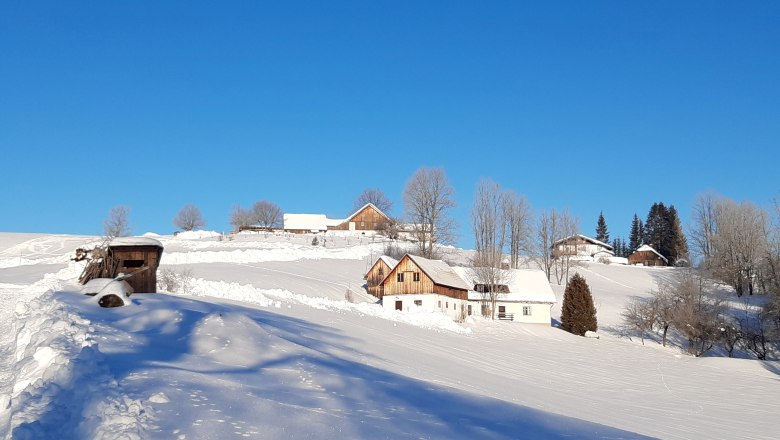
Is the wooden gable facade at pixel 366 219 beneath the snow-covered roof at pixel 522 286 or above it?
above

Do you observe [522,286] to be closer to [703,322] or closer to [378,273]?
[378,273]

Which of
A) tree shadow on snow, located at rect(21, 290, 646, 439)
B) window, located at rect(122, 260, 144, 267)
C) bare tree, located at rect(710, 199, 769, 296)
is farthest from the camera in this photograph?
bare tree, located at rect(710, 199, 769, 296)

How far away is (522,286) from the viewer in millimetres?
60250

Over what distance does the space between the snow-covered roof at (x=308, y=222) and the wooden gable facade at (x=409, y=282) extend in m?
70.4

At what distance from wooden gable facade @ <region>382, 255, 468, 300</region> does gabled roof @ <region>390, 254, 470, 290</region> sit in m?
0.20

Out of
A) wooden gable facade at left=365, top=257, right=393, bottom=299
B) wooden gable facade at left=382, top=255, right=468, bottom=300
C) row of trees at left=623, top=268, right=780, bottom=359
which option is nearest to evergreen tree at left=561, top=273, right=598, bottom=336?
row of trees at left=623, top=268, right=780, bottom=359

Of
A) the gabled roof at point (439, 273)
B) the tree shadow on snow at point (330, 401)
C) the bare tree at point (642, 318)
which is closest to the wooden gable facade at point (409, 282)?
the gabled roof at point (439, 273)

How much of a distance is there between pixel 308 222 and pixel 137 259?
109739 millimetres

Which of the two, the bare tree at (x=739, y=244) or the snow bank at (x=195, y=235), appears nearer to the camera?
the bare tree at (x=739, y=244)

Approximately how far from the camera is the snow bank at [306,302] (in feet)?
→ 110

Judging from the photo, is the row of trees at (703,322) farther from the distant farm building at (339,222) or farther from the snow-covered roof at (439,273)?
the distant farm building at (339,222)

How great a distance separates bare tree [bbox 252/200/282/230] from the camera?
151375mm

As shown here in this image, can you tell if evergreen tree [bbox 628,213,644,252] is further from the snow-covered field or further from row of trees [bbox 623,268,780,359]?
the snow-covered field

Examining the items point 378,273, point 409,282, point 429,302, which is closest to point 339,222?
point 378,273
